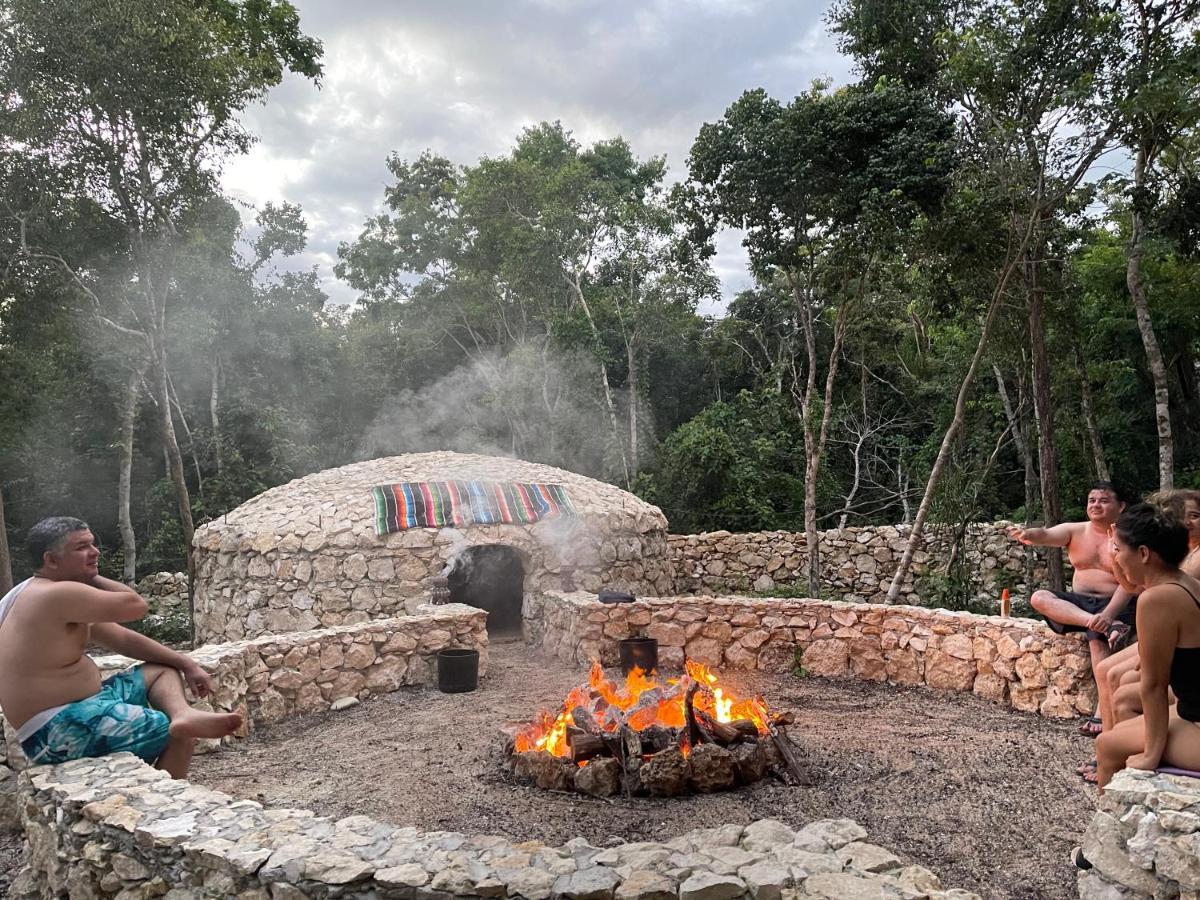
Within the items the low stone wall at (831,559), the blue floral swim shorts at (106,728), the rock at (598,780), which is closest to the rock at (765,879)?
the rock at (598,780)

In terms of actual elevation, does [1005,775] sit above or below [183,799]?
below

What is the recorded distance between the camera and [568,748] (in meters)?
4.62

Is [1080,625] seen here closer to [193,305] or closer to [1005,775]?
[1005,775]

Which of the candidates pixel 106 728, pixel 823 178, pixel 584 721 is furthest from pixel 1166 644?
pixel 823 178

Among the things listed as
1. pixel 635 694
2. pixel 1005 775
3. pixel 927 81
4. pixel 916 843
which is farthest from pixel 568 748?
pixel 927 81

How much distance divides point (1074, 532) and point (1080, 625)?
2.08ft

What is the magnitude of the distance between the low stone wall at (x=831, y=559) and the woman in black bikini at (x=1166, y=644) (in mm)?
10866

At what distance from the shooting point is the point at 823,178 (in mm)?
10102

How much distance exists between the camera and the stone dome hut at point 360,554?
9.31 m

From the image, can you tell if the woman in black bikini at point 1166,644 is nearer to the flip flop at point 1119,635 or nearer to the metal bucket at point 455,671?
the flip flop at point 1119,635

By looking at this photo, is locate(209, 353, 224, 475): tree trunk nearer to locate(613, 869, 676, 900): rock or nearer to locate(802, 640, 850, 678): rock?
locate(802, 640, 850, 678): rock

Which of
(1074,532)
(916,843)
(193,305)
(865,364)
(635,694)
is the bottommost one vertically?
(916,843)

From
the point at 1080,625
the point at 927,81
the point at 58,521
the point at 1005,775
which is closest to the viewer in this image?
the point at 58,521

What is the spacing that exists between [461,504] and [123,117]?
7.86m
